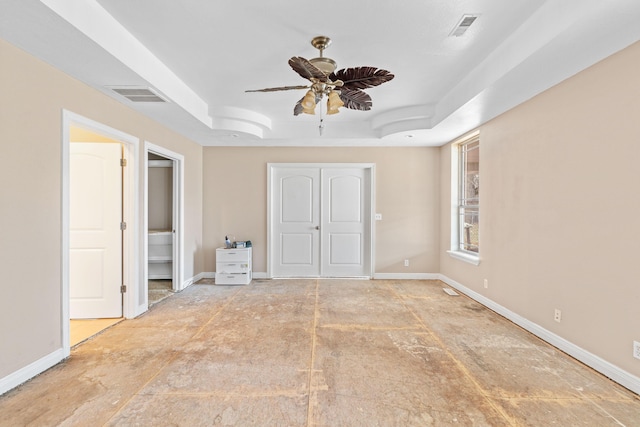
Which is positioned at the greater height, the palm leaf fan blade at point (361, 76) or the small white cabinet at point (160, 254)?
the palm leaf fan blade at point (361, 76)

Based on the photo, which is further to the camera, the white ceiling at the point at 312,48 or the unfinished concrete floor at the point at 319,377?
the white ceiling at the point at 312,48

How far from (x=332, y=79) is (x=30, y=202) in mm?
2473

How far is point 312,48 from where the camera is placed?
2.81 meters

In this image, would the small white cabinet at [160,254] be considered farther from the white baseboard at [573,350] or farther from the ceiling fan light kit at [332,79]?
the white baseboard at [573,350]

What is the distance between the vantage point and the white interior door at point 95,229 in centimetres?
355

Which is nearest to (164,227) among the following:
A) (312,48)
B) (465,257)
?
(312,48)

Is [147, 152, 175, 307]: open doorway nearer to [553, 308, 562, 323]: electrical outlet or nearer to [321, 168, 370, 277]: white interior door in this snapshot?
[321, 168, 370, 277]: white interior door

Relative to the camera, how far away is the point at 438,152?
225 inches

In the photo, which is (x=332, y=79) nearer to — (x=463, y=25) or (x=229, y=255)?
(x=463, y=25)

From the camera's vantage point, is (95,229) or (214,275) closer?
(95,229)

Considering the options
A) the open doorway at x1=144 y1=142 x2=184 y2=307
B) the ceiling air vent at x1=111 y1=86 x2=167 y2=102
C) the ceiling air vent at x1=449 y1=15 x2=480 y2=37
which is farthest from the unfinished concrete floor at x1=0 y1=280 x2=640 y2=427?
the ceiling air vent at x1=449 y1=15 x2=480 y2=37

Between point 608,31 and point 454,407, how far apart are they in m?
2.61


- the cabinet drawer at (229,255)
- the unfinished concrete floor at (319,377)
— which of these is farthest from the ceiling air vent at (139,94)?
the cabinet drawer at (229,255)

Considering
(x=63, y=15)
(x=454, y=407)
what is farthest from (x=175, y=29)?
(x=454, y=407)
